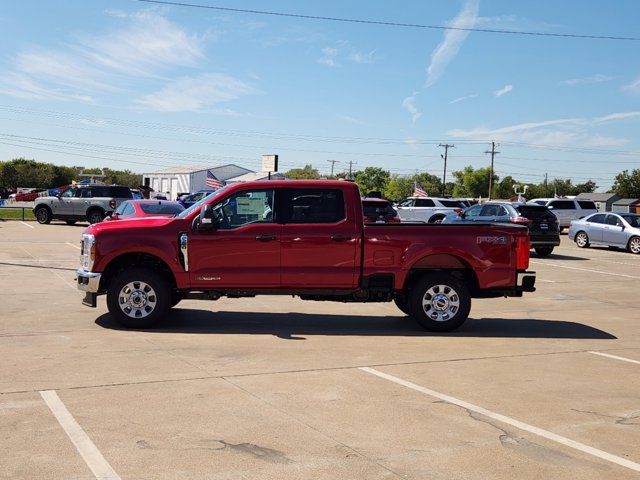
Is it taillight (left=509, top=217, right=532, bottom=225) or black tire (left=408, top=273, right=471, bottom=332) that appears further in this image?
taillight (left=509, top=217, right=532, bottom=225)

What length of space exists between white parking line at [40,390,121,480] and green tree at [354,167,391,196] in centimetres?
17365

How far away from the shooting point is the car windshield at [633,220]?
90.5 ft

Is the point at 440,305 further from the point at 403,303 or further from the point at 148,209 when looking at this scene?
the point at 148,209

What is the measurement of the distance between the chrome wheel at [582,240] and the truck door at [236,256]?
21678 millimetres

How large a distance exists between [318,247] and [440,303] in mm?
1905

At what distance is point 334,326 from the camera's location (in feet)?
35.0

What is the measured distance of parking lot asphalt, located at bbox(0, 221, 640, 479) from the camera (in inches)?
197

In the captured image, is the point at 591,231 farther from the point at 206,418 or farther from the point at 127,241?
the point at 206,418

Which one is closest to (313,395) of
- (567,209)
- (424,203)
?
(424,203)

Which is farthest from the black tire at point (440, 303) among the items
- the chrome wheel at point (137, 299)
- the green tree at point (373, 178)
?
the green tree at point (373, 178)

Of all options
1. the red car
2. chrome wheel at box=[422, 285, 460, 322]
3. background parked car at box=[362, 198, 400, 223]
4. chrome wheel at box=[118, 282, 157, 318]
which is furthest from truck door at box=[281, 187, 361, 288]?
background parked car at box=[362, 198, 400, 223]

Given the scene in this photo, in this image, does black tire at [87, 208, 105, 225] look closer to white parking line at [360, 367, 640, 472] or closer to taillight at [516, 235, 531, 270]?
taillight at [516, 235, 531, 270]

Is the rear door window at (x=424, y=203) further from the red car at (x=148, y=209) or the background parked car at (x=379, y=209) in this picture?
the red car at (x=148, y=209)

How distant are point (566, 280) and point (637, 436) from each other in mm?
12086
